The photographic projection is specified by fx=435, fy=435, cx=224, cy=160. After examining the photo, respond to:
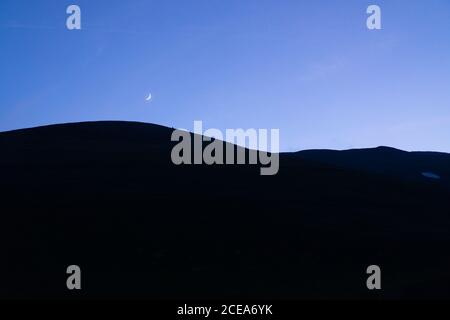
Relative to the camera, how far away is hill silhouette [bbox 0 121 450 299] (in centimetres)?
2259

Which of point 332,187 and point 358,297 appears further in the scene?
point 332,187

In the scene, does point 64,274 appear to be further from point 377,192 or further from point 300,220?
point 377,192

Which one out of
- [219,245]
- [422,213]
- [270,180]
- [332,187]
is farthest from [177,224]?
[422,213]

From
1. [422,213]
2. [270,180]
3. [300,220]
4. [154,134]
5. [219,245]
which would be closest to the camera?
[219,245]

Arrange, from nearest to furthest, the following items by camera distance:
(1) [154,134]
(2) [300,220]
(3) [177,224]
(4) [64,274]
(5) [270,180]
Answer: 1. (4) [64,274]
2. (3) [177,224]
3. (2) [300,220]
4. (5) [270,180]
5. (1) [154,134]

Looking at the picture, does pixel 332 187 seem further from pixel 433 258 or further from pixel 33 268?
pixel 33 268

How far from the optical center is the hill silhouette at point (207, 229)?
2259 centimetres

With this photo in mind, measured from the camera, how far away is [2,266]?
23578 millimetres

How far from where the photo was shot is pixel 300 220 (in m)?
33.8

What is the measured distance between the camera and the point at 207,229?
97.4 ft

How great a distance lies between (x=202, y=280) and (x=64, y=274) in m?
7.22

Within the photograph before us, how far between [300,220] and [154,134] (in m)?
39.0

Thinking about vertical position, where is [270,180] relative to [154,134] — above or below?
below

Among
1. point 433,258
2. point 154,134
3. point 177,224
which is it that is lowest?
point 433,258
